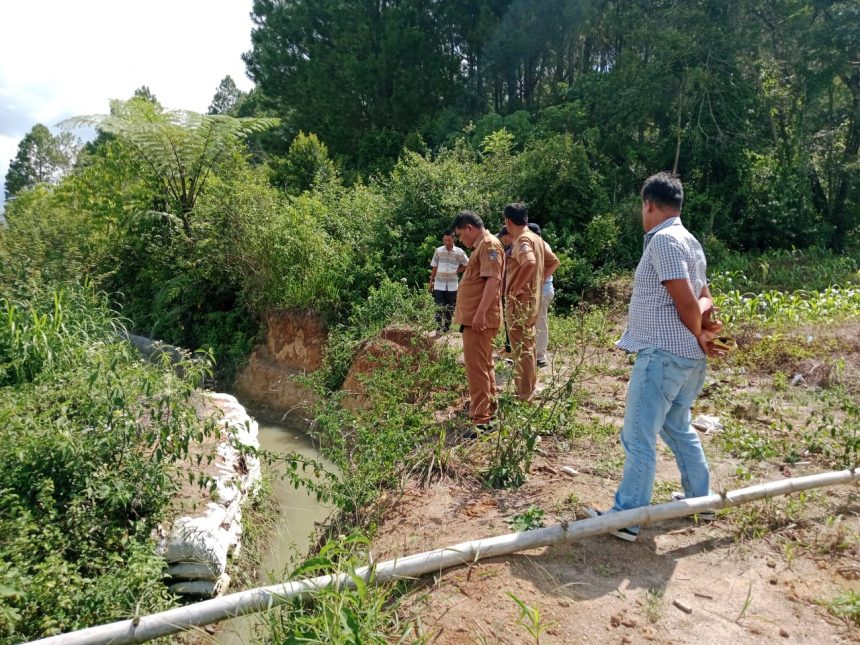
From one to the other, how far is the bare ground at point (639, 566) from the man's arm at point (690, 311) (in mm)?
1145

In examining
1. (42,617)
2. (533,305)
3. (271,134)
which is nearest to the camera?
(42,617)

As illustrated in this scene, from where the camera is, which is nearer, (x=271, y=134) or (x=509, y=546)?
(x=509, y=546)

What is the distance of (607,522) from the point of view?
10.3 ft

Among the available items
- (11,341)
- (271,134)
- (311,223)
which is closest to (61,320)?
(11,341)

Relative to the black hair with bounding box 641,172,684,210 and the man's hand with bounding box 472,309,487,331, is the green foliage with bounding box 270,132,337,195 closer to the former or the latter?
the man's hand with bounding box 472,309,487,331

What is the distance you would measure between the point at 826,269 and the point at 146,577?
11.8 m

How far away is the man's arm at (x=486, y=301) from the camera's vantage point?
4.75 m

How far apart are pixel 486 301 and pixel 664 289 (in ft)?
5.87

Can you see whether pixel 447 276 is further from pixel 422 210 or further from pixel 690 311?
pixel 690 311

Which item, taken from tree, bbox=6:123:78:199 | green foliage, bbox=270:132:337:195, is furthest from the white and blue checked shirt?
tree, bbox=6:123:78:199

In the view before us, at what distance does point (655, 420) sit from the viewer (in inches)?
124

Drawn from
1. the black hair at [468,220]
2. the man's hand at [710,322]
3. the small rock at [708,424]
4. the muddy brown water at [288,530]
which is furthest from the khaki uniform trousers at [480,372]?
the man's hand at [710,322]

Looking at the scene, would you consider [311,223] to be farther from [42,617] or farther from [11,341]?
[42,617]

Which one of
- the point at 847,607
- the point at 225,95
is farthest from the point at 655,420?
the point at 225,95
